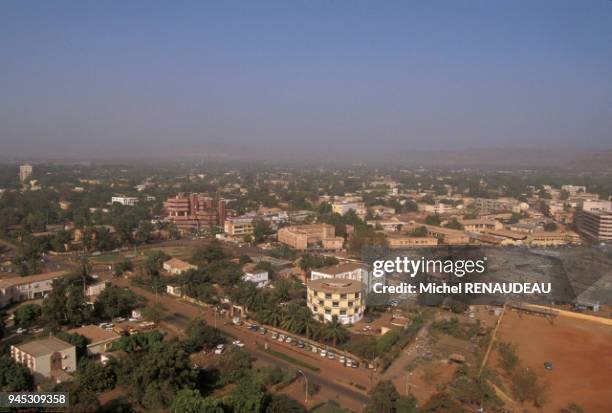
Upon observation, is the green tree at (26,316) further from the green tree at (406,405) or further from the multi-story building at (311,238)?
the multi-story building at (311,238)

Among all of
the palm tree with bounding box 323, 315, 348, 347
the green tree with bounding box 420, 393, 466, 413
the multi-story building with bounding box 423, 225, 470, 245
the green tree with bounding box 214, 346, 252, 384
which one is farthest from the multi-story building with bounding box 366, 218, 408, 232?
the green tree with bounding box 420, 393, 466, 413

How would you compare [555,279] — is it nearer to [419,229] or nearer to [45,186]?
[419,229]

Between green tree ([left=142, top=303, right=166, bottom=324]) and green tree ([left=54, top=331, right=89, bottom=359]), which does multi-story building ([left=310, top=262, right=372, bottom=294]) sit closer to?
green tree ([left=142, top=303, right=166, bottom=324])

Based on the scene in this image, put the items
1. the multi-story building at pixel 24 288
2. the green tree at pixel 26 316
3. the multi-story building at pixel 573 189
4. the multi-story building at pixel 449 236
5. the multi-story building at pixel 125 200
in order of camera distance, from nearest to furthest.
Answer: the green tree at pixel 26 316
the multi-story building at pixel 24 288
the multi-story building at pixel 449 236
the multi-story building at pixel 125 200
the multi-story building at pixel 573 189

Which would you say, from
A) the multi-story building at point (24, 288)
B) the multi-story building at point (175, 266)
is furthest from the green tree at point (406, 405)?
the multi-story building at point (24, 288)

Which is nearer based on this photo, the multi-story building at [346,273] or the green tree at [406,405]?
the green tree at [406,405]

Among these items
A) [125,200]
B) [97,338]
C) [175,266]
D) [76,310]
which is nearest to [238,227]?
[175,266]
